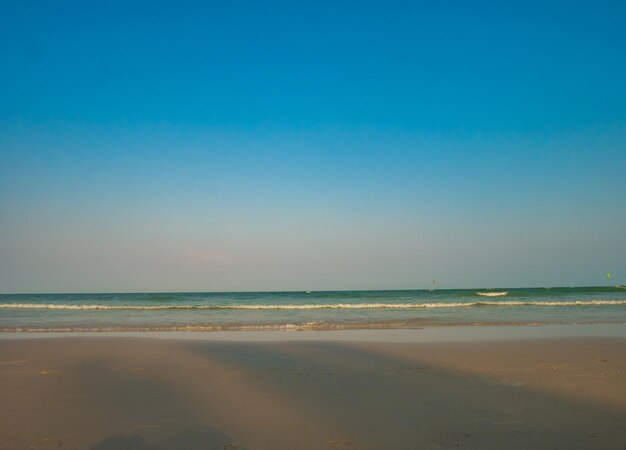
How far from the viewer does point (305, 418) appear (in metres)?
5.81

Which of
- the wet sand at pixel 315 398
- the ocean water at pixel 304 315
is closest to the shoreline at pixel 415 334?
the ocean water at pixel 304 315

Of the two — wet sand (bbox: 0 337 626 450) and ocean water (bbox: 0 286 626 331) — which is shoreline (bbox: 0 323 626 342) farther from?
wet sand (bbox: 0 337 626 450)

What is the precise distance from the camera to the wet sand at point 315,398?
199 inches

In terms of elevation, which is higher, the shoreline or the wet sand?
the wet sand

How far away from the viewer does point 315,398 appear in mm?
6844

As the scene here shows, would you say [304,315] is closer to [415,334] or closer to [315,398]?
[415,334]

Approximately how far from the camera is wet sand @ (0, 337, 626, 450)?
505 cm

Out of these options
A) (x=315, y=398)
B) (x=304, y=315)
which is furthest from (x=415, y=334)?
(x=304, y=315)

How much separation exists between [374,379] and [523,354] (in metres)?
4.64

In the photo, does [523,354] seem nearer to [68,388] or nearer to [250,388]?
[250,388]

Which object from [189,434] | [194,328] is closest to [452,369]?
[189,434]

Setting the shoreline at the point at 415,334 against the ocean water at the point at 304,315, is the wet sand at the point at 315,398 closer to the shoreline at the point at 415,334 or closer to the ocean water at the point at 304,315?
the shoreline at the point at 415,334

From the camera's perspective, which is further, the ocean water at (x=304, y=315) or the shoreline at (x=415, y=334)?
the ocean water at (x=304, y=315)

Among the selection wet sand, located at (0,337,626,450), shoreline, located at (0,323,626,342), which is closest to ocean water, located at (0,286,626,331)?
shoreline, located at (0,323,626,342)
